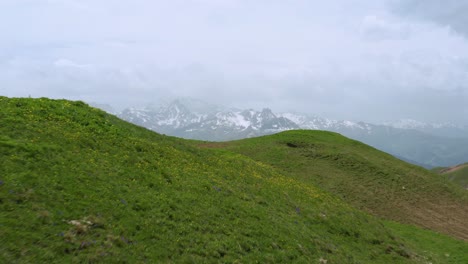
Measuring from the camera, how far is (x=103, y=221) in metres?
16.6

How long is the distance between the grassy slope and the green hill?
32.1 feet

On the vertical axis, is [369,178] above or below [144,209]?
above

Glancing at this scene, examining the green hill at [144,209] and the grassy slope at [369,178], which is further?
the grassy slope at [369,178]

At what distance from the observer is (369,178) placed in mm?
55562

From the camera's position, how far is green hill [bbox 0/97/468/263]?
49.4ft

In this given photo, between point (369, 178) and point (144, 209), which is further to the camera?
point (369, 178)

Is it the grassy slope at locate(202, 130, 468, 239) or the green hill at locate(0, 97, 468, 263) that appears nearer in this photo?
the green hill at locate(0, 97, 468, 263)

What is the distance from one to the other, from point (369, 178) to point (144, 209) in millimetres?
46198

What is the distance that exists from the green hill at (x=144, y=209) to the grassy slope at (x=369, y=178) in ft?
32.1

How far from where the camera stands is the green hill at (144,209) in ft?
49.4

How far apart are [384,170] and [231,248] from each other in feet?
159

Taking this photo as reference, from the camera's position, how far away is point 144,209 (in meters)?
19.5

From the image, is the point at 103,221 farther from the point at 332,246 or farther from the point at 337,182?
the point at 337,182

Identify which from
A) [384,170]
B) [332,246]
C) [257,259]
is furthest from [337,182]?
[257,259]
